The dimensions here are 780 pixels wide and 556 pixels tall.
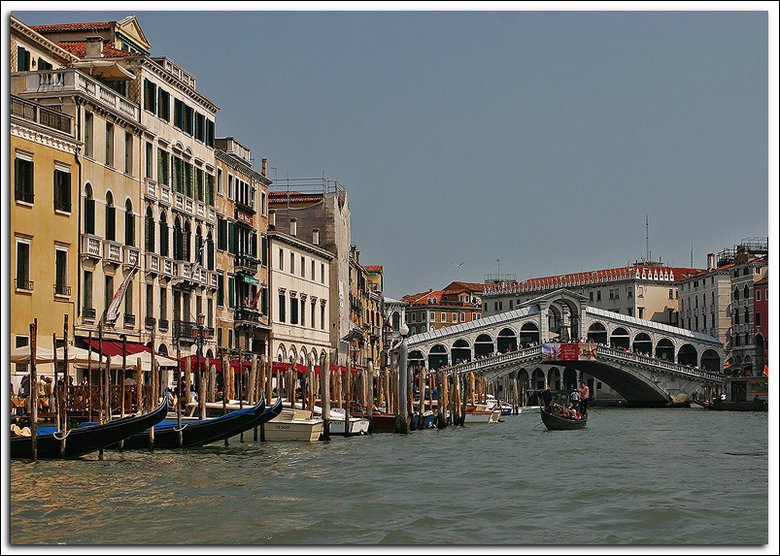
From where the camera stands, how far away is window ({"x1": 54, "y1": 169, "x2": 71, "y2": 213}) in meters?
14.8

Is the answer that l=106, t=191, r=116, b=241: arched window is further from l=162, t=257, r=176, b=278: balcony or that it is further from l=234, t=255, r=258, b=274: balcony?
l=234, t=255, r=258, b=274: balcony

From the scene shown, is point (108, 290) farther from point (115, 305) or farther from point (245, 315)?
point (245, 315)

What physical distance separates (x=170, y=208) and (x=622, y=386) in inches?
1036

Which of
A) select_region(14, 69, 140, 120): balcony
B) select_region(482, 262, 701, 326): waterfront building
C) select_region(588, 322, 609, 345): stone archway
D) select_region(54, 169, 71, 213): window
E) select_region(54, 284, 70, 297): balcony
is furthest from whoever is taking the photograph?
select_region(482, 262, 701, 326): waterfront building

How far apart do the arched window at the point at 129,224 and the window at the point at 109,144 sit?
690 mm

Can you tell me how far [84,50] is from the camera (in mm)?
17891

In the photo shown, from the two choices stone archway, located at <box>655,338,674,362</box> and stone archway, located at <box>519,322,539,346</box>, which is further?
stone archway, located at <box>655,338,674,362</box>

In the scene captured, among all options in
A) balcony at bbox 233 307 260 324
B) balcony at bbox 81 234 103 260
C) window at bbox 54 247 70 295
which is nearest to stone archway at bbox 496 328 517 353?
balcony at bbox 233 307 260 324

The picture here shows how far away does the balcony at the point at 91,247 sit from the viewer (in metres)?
15.5

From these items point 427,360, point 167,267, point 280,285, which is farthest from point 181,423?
point 427,360

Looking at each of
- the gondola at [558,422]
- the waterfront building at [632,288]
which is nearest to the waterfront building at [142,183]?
the gondola at [558,422]

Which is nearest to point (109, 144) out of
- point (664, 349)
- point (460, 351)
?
point (460, 351)

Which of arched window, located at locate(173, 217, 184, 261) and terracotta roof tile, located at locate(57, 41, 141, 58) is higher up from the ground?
terracotta roof tile, located at locate(57, 41, 141, 58)

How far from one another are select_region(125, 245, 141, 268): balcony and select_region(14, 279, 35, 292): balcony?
2.91 m
